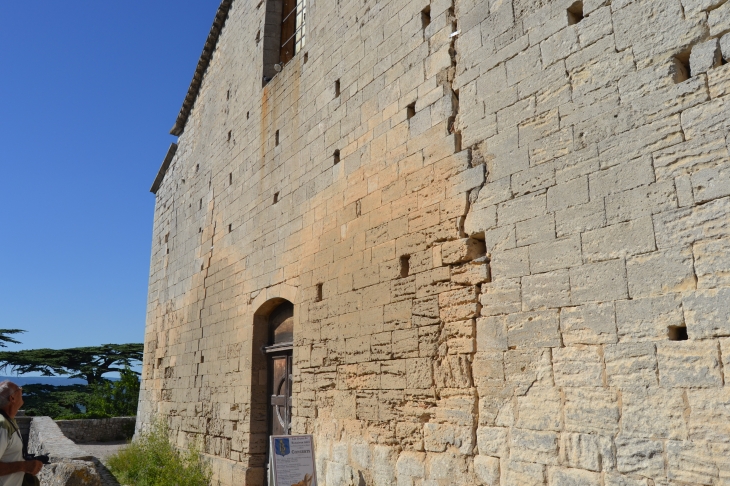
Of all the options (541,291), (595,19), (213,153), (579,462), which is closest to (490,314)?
(541,291)

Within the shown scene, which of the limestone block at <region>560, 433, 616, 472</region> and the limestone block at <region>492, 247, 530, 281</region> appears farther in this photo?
the limestone block at <region>492, 247, 530, 281</region>

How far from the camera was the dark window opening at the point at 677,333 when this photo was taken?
312 centimetres

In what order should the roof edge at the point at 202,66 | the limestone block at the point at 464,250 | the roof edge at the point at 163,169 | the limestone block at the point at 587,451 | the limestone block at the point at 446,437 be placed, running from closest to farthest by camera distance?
the limestone block at the point at 587,451
the limestone block at the point at 446,437
the limestone block at the point at 464,250
the roof edge at the point at 202,66
the roof edge at the point at 163,169

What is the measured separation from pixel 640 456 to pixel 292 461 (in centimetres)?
284

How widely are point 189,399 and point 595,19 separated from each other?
7.42m

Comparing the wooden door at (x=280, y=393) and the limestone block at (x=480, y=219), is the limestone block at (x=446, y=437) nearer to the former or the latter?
the limestone block at (x=480, y=219)

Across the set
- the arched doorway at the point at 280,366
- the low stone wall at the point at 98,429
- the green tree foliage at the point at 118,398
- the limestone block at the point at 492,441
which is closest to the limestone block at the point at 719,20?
the limestone block at the point at 492,441

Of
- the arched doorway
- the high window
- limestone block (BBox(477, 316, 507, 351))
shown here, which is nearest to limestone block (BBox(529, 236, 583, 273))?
limestone block (BBox(477, 316, 507, 351))

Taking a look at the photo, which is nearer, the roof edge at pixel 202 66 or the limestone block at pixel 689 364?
the limestone block at pixel 689 364

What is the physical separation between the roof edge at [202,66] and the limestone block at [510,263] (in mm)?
7916

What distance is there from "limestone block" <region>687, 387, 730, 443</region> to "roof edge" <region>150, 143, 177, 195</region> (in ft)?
34.9

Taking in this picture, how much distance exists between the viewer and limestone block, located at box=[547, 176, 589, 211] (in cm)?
363

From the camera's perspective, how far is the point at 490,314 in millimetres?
4109

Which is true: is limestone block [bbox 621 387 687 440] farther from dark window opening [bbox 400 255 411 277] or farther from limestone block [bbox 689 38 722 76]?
dark window opening [bbox 400 255 411 277]
